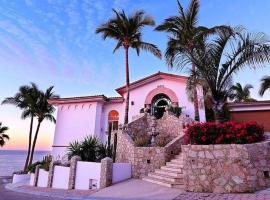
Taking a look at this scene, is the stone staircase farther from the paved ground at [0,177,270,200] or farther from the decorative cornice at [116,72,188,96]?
the decorative cornice at [116,72,188,96]

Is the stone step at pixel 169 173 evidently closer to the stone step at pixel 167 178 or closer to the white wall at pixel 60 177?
the stone step at pixel 167 178

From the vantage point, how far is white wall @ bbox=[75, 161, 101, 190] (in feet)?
42.1

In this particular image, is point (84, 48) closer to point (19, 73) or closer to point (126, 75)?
point (126, 75)

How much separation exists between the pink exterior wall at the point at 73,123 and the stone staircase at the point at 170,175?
34.5 feet

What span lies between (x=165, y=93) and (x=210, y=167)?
38.3ft

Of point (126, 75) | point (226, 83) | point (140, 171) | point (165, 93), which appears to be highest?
point (126, 75)

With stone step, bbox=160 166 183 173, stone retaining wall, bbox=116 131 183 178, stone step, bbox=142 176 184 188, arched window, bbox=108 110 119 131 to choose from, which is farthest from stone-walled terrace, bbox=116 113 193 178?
arched window, bbox=108 110 119 131

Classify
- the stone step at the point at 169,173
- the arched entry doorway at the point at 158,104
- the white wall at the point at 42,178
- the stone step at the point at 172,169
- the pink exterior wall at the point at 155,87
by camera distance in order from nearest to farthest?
1. the stone step at the point at 169,173
2. the stone step at the point at 172,169
3. the white wall at the point at 42,178
4. the pink exterior wall at the point at 155,87
5. the arched entry doorway at the point at 158,104

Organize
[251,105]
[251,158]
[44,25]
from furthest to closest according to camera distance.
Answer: [251,105]
[44,25]
[251,158]

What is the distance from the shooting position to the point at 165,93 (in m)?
20.5

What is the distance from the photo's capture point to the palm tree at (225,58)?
32.9 ft

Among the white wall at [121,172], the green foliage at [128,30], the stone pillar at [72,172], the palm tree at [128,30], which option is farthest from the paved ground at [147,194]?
the green foliage at [128,30]

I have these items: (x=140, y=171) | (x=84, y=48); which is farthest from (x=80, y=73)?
(x=140, y=171)

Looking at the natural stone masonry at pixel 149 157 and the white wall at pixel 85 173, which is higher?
the natural stone masonry at pixel 149 157
